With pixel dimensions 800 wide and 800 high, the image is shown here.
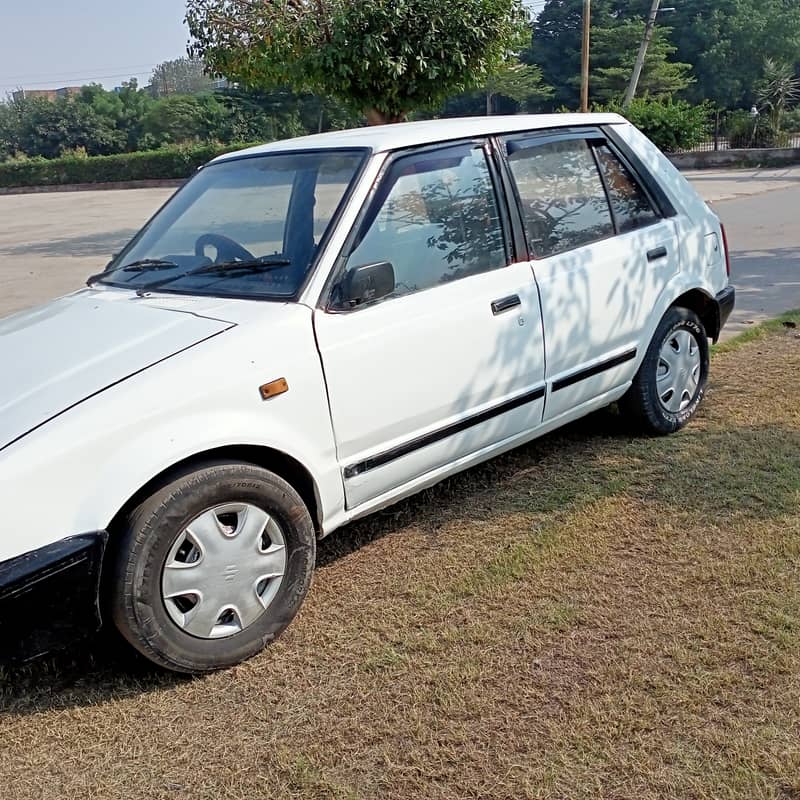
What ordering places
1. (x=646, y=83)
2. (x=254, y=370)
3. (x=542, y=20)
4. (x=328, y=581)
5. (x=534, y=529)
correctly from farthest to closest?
1. (x=542, y=20)
2. (x=646, y=83)
3. (x=534, y=529)
4. (x=328, y=581)
5. (x=254, y=370)

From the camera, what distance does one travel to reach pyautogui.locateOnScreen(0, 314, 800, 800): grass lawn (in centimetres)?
249

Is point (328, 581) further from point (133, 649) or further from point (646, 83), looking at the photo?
point (646, 83)

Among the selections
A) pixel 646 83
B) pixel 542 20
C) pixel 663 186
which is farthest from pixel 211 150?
pixel 663 186

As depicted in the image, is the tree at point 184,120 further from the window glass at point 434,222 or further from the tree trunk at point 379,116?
the window glass at point 434,222

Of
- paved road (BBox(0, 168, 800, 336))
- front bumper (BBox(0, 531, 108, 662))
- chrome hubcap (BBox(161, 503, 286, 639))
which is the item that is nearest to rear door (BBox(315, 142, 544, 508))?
chrome hubcap (BBox(161, 503, 286, 639))

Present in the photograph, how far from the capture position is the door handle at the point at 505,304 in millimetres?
3736

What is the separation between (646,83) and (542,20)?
2244 centimetres

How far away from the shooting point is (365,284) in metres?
3.25

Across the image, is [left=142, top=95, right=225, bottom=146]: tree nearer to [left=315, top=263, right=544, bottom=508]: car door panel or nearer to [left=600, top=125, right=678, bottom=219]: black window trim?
[left=600, top=125, right=678, bottom=219]: black window trim

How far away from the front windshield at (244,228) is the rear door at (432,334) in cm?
21

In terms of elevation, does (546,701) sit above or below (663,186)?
below

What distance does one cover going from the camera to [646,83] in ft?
173

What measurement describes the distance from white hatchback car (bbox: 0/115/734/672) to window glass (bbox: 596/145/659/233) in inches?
0.6

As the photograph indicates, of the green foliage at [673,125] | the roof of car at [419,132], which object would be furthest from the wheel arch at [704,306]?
the green foliage at [673,125]
